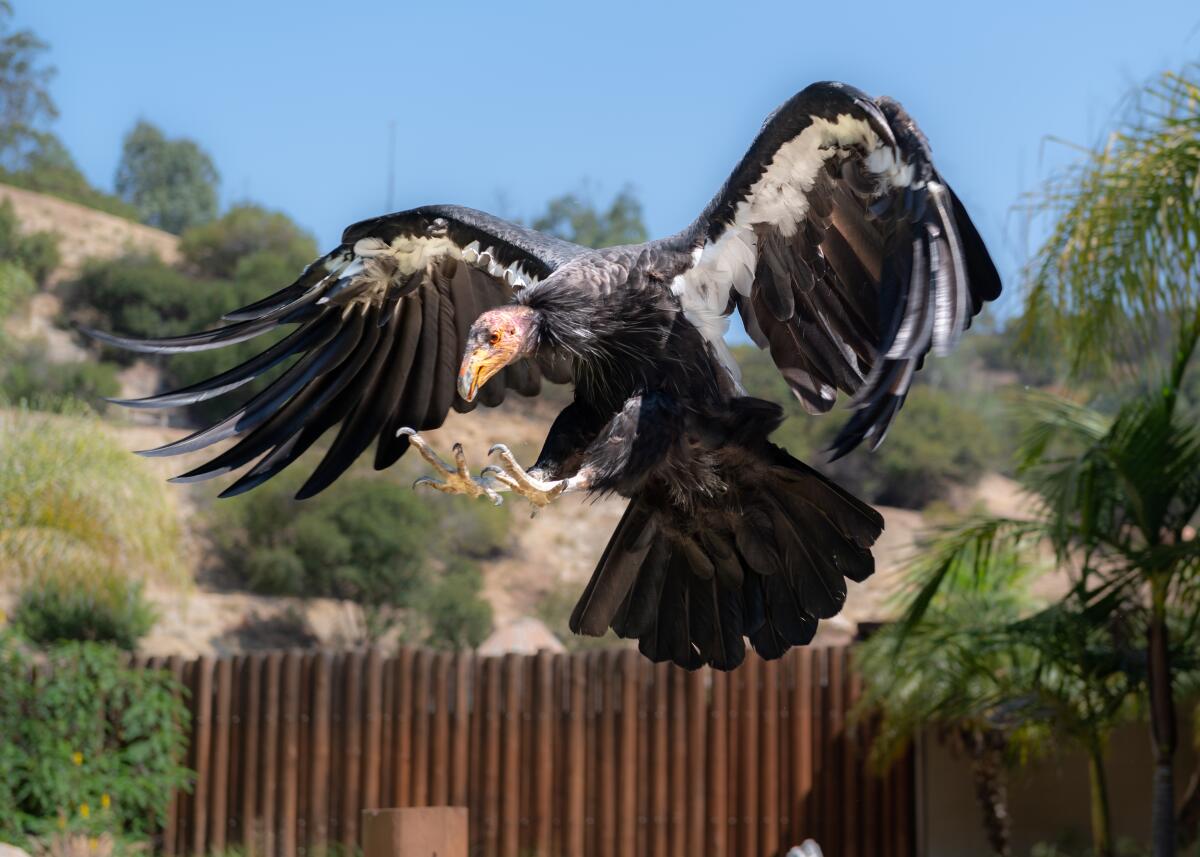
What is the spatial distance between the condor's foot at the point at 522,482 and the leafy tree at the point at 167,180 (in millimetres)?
42796

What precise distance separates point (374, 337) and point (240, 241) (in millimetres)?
30439

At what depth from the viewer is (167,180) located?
4512 cm

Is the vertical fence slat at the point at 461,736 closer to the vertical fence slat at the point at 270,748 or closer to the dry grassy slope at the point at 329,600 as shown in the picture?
the vertical fence slat at the point at 270,748

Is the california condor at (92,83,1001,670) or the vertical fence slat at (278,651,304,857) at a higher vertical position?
the california condor at (92,83,1001,670)

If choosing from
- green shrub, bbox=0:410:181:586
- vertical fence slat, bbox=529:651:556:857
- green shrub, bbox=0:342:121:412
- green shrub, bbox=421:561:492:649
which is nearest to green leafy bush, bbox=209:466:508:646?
green shrub, bbox=421:561:492:649

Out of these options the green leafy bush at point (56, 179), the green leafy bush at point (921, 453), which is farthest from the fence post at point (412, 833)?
the green leafy bush at point (56, 179)

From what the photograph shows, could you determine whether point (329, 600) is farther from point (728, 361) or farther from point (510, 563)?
point (728, 361)

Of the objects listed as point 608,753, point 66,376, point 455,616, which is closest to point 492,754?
point 608,753

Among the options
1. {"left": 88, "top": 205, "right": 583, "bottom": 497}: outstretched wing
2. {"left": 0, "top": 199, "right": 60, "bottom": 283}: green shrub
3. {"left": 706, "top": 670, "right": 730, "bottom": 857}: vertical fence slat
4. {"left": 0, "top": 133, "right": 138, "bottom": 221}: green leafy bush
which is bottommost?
{"left": 706, "top": 670, "right": 730, "bottom": 857}: vertical fence slat

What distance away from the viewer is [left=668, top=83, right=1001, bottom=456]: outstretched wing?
9.80 ft

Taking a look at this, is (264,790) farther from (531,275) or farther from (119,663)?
(531,275)

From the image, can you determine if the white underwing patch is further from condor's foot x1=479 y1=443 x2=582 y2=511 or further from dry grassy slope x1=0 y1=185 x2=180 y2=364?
dry grassy slope x1=0 y1=185 x2=180 y2=364

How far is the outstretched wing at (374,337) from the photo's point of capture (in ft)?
12.8

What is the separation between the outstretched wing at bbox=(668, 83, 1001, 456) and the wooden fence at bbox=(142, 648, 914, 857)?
5322mm
